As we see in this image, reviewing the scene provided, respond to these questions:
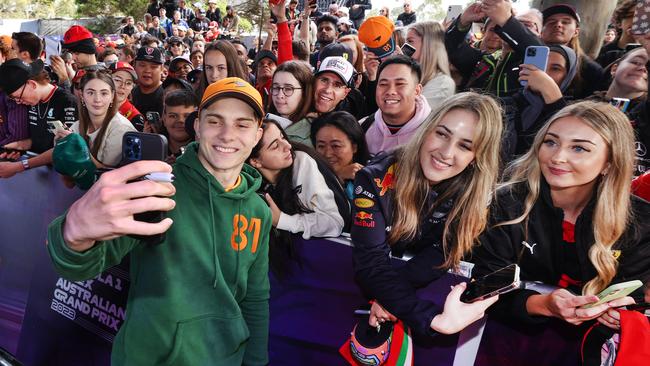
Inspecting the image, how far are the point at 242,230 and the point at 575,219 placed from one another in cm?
155

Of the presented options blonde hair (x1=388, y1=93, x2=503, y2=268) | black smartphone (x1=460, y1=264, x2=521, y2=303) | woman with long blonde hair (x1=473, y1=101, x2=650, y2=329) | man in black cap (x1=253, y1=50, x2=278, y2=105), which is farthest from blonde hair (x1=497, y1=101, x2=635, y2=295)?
man in black cap (x1=253, y1=50, x2=278, y2=105)

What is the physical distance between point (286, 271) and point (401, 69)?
1.65 m

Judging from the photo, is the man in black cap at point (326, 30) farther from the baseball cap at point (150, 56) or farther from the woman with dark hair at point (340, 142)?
the woman with dark hair at point (340, 142)

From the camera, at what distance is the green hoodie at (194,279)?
1.75m

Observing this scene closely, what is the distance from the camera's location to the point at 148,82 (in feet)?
17.3

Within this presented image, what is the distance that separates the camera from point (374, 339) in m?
2.01

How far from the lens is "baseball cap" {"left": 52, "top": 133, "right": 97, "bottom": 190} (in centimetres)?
128

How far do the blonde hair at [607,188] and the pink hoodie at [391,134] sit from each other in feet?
3.63

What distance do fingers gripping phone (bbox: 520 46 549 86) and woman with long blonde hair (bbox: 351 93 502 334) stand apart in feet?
3.12

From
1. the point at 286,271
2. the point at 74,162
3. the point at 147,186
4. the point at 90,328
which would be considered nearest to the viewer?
the point at 147,186

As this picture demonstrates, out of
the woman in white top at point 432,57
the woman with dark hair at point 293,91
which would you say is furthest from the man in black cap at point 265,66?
the woman in white top at point 432,57

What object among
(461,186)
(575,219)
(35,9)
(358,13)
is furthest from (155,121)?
(35,9)

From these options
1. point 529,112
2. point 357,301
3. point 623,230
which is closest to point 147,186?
point 357,301

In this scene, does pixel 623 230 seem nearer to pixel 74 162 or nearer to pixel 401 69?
pixel 401 69
